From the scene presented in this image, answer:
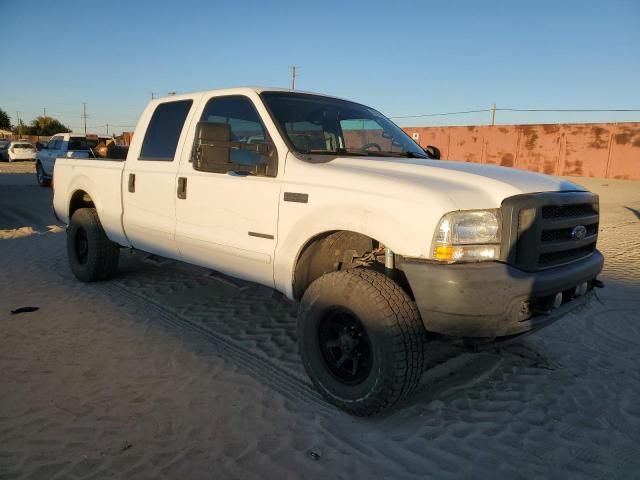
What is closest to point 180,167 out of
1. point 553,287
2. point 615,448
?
point 553,287

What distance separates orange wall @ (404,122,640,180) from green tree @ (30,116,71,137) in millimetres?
65254

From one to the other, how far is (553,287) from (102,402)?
9.01 ft

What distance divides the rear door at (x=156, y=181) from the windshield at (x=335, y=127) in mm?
1051

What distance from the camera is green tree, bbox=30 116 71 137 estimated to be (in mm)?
71750

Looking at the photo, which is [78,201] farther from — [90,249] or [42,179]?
[42,179]

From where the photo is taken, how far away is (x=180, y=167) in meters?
4.02

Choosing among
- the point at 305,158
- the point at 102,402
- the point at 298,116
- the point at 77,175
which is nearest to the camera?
the point at 102,402

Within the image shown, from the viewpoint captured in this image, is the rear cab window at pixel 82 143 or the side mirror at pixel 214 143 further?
the rear cab window at pixel 82 143

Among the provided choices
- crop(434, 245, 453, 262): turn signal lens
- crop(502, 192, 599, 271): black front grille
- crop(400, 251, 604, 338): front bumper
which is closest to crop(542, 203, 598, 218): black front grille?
crop(502, 192, 599, 271): black front grille

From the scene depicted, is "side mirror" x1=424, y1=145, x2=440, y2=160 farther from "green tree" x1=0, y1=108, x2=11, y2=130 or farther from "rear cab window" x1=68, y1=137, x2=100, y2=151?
"green tree" x1=0, y1=108, x2=11, y2=130

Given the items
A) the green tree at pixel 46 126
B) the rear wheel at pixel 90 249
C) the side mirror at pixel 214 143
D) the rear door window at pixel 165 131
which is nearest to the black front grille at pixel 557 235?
the side mirror at pixel 214 143

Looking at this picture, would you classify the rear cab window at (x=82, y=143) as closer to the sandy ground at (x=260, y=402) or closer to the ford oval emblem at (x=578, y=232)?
the sandy ground at (x=260, y=402)

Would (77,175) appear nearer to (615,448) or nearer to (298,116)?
(298,116)

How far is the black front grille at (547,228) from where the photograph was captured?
2.54m
